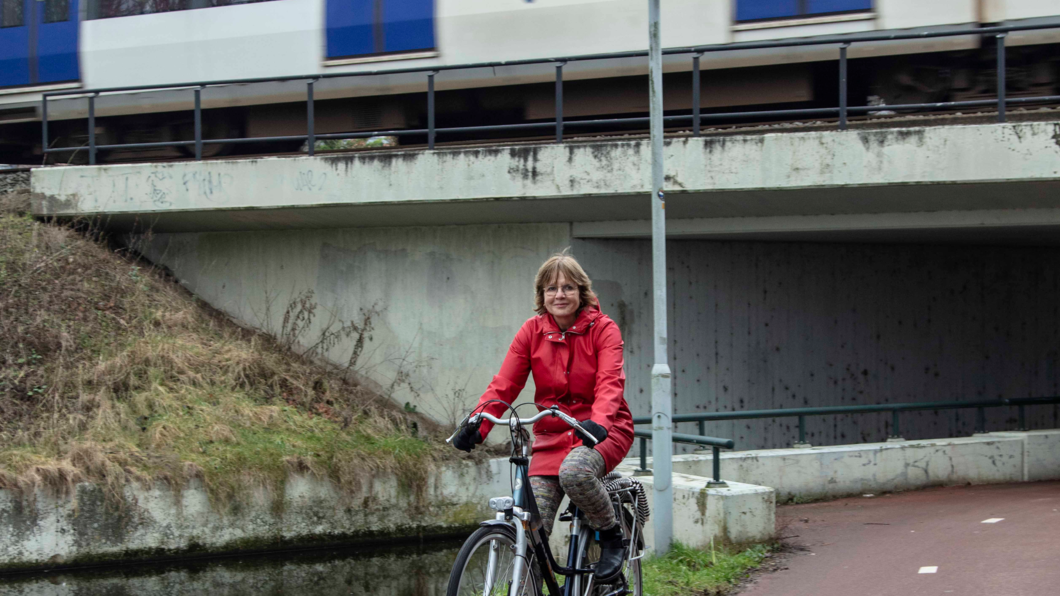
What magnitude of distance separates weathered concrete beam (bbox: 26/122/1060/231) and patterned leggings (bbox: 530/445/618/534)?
6.20m

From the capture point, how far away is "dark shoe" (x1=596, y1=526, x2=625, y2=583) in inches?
160

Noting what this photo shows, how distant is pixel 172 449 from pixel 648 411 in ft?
18.5

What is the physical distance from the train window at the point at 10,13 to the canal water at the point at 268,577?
8802 mm

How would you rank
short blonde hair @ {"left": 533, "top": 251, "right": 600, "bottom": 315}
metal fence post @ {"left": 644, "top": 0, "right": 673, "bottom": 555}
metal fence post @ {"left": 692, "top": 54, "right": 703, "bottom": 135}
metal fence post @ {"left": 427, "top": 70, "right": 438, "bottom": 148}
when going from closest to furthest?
short blonde hair @ {"left": 533, "top": 251, "right": 600, "bottom": 315}
metal fence post @ {"left": 644, "top": 0, "right": 673, "bottom": 555}
metal fence post @ {"left": 692, "top": 54, "right": 703, "bottom": 135}
metal fence post @ {"left": 427, "top": 70, "right": 438, "bottom": 148}

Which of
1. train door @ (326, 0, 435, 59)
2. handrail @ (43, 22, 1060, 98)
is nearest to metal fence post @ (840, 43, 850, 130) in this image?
handrail @ (43, 22, 1060, 98)

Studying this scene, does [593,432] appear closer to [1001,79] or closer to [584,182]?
[584,182]

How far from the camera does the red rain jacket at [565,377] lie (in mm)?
3963

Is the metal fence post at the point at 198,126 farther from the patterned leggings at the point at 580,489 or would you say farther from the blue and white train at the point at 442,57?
the patterned leggings at the point at 580,489

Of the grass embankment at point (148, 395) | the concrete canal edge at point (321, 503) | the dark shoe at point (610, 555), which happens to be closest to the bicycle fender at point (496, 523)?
the dark shoe at point (610, 555)

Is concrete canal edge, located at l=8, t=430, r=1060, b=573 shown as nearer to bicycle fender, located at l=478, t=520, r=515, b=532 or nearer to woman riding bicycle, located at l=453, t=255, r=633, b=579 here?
woman riding bicycle, located at l=453, t=255, r=633, b=579

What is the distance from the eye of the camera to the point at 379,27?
39.8 feet

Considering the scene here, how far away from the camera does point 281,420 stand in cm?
1099

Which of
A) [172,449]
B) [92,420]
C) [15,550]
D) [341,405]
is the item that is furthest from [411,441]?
[15,550]

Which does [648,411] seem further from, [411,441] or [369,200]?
[369,200]
